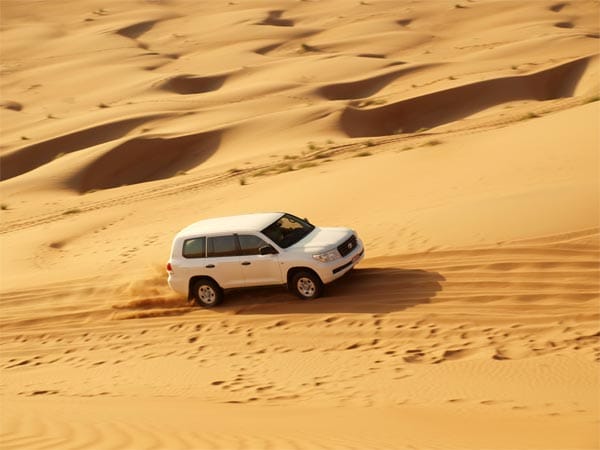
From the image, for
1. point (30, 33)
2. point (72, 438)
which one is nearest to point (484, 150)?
point (72, 438)

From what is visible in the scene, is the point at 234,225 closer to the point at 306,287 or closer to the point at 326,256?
the point at 306,287

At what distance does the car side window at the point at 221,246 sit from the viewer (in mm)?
13312

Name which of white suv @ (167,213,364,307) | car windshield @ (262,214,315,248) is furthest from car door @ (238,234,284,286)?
car windshield @ (262,214,315,248)

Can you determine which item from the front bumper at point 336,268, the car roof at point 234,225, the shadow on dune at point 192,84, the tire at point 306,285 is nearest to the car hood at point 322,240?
the front bumper at point 336,268

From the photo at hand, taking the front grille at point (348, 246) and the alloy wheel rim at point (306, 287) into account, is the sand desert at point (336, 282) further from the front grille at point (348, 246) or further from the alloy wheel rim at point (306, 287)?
the front grille at point (348, 246)

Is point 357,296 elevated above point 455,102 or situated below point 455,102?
below

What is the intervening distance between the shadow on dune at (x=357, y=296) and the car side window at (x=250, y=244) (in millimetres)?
662

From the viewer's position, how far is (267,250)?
13.0 meters

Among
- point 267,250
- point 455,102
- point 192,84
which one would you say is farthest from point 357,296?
point 192,84

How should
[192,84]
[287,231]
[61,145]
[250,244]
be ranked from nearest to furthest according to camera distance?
[250,244] < [287,231] < [61,145] < [192,84]

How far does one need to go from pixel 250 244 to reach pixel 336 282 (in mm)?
1503

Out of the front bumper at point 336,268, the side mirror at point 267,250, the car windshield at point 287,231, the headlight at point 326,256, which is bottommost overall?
the front bumper at point 336,268

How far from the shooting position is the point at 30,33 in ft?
187

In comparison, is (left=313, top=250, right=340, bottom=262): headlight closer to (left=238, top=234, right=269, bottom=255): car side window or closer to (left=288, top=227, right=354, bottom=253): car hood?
(left=288, top=227, right=354, bottom=253): car hood
